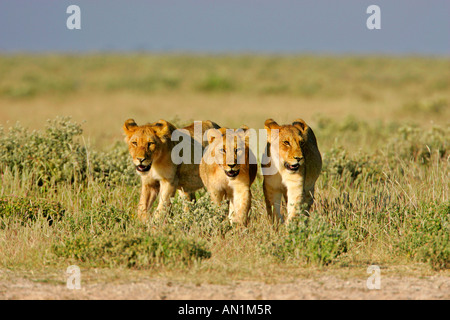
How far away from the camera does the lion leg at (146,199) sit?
7.62m

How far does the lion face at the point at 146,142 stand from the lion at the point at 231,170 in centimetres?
50

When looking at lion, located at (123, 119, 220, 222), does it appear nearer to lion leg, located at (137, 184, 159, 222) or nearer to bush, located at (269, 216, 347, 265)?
lion leg, located at (137, 184, 159, 222)

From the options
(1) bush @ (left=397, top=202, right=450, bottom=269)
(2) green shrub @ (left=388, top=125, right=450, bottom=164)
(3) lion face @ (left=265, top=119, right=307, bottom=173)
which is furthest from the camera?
(2) green shrub @ (left=388, top=125, right=450, bottom=164)

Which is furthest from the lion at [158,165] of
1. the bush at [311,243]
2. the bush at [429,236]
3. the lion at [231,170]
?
the bush at [429,236]

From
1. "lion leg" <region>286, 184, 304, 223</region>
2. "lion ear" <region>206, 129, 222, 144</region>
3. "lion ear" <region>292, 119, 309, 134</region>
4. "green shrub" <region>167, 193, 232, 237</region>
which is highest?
"lion ear" <region>292, 119, 309, 134</region>

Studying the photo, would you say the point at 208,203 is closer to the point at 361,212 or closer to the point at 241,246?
the point at 241,246

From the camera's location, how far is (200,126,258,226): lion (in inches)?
269

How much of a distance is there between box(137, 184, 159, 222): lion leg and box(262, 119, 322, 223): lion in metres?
1.31

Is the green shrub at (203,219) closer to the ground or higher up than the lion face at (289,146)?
closer to the ground

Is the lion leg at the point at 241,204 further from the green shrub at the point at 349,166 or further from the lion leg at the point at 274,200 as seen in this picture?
the green shrub at the point at 349,166

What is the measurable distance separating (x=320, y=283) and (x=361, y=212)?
7.25ft

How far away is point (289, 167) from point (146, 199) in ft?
5.95

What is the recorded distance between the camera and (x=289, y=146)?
6.81 metres

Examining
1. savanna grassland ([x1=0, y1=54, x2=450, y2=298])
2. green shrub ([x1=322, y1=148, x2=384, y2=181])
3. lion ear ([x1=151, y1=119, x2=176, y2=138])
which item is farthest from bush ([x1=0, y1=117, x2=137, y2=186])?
green shrub ([x1=322, y1=148, x2=384, y2=181])
